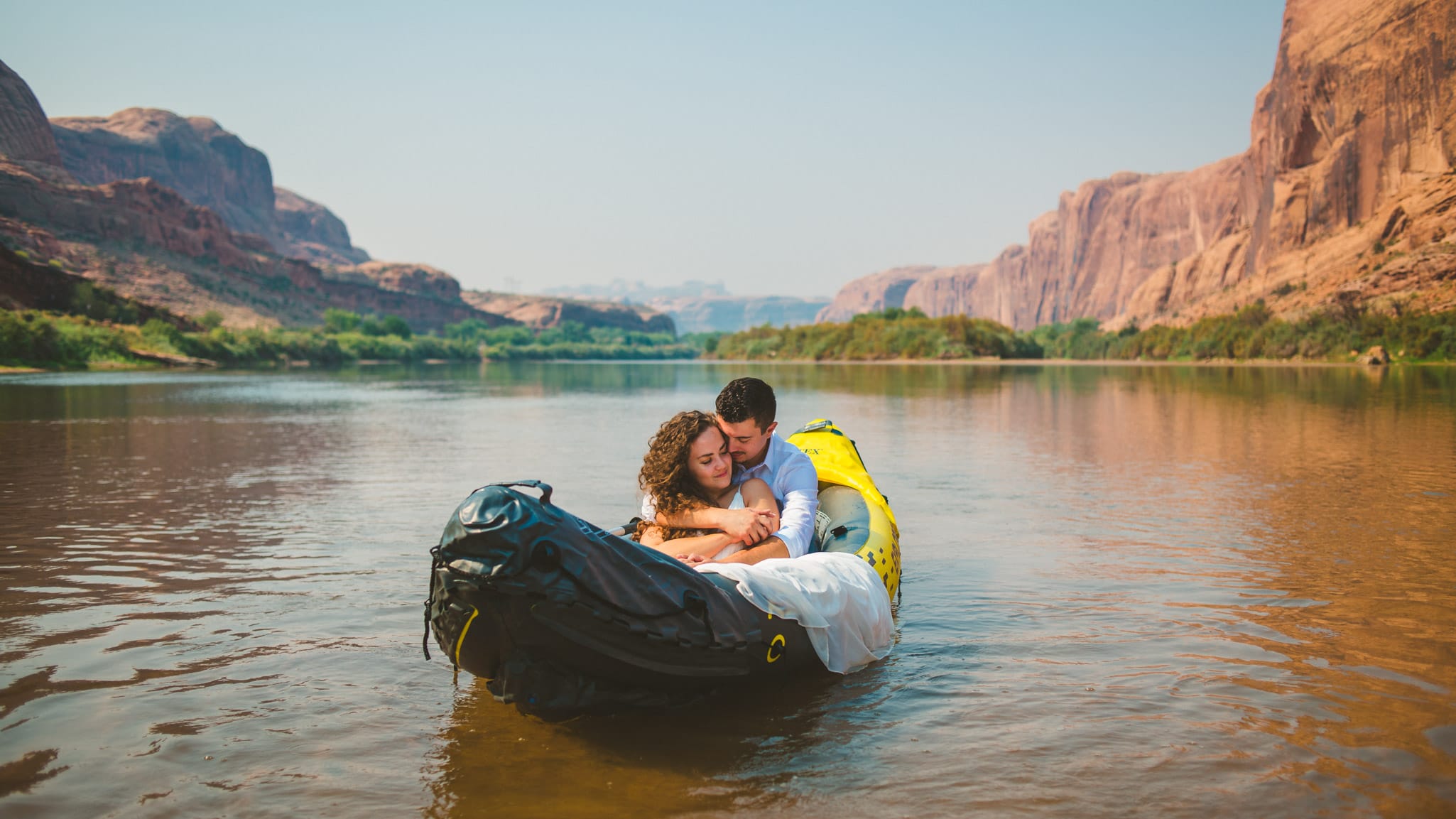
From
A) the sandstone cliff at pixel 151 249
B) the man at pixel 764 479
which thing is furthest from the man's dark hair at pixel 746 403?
the sandstone cliff at pixel 151 249

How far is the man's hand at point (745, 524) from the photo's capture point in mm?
6273

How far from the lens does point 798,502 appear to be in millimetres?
6840

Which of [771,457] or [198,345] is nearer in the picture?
[771,457]

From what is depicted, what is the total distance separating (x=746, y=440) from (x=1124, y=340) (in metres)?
113

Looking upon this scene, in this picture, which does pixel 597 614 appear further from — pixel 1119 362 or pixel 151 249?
pixel 151 249

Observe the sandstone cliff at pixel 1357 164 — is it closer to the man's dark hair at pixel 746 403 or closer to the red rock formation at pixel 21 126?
the man's dark hair at pixel 746 403

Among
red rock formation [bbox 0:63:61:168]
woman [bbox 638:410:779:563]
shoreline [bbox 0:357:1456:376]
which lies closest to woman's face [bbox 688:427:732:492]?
woman [bbox 638:410:779:563]

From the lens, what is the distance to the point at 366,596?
28.5ft

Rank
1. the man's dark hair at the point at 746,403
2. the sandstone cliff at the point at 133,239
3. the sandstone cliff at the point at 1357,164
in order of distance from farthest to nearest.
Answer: the sandstone cliff at the point at 133,239
the sandstone cliff at the point at 1357,164
the man's dark hair at the point at 746,403

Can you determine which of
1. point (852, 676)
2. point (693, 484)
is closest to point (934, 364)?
point (852, 676)

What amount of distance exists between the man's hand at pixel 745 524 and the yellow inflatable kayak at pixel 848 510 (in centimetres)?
100

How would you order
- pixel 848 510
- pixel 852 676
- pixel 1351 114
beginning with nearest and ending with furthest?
pixel 852 676 → pixel 848 510 → pixel 1351 114

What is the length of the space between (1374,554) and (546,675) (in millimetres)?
8794

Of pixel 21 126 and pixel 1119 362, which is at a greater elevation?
pixel 21 126
